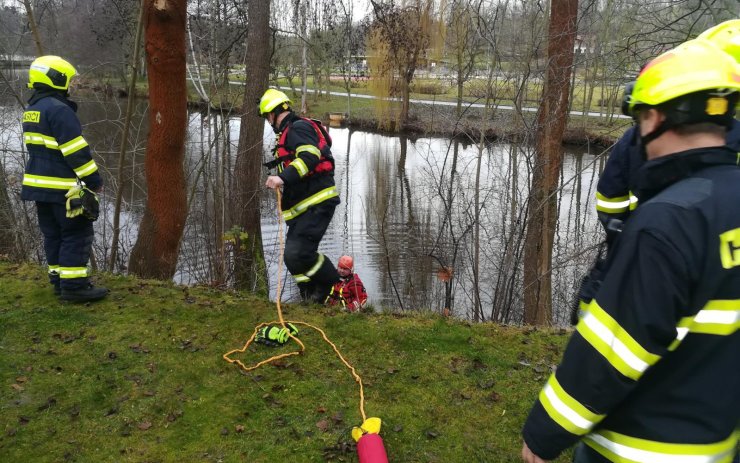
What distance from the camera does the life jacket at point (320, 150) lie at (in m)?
5.08

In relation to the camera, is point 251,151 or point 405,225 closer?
point 251,151

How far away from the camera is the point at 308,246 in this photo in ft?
17.3

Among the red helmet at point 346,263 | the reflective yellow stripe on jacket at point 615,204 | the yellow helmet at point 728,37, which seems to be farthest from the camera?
the red helmet at point 346,263

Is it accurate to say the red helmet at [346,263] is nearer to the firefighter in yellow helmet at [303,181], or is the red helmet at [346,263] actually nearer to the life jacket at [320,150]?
the firefighter in yellow helmet at [303,181]

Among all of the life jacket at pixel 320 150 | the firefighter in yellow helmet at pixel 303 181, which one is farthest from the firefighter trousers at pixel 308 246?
the life jacket at pixel 320 150

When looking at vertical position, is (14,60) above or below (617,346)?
above

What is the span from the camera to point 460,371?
388cm

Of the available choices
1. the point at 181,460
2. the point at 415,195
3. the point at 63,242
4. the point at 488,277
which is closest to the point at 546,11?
the point at 488,277

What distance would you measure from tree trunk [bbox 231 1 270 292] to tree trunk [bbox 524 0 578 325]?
→ 4.07 m

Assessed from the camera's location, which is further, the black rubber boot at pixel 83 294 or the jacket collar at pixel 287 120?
the jacket collar at pixel 287 120

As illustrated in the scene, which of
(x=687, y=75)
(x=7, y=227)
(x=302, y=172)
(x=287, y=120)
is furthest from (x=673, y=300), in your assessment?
(x=7, y=227)

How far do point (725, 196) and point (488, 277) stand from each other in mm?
9592

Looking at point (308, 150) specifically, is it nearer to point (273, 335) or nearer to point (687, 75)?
point (273, 335)

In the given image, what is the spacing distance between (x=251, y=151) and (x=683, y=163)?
693cm
